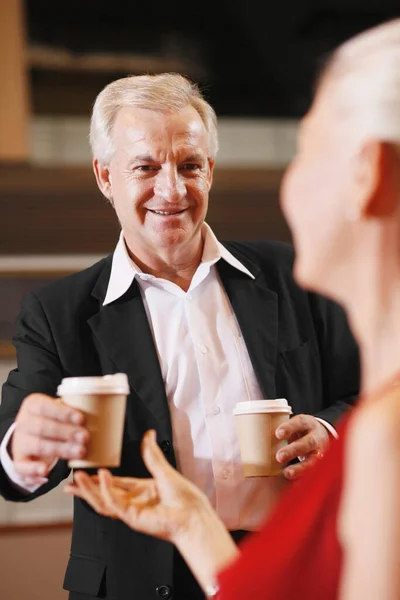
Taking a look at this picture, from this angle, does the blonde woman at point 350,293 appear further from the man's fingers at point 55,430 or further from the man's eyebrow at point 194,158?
the man's eyebrow at point 194,158

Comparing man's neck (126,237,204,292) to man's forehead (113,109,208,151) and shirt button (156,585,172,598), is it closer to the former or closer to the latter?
man's forehead (113,109,208,151)

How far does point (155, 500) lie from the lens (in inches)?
43.8

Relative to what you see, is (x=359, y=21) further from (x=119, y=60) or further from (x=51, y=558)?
(x=51, y=558)

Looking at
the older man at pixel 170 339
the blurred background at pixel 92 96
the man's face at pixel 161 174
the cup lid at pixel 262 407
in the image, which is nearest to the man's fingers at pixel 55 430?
the older man at pixel 170 339

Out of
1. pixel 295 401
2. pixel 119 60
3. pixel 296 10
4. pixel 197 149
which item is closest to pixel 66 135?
pixel 119 60

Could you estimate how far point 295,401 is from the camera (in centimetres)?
185

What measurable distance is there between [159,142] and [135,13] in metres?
1.87

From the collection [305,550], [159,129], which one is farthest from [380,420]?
[159,129]

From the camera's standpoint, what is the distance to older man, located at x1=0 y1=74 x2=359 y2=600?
1.75 meters

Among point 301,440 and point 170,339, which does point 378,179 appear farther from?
point 170,339

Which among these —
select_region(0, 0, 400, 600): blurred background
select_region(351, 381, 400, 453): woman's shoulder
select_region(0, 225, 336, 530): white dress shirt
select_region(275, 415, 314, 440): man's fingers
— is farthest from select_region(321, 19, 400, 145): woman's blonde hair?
select_region(0, 0, 400, 600): blurred background

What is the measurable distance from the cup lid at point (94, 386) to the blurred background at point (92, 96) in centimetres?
208

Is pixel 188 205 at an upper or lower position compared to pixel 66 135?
lower

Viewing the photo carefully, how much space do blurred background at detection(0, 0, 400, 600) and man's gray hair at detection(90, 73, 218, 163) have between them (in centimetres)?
163
